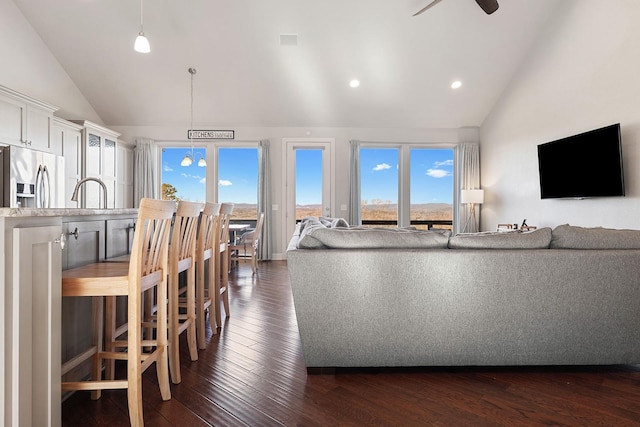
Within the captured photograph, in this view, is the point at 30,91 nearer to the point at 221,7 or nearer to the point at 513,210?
the point at 221,7

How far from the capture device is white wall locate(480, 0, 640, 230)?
12.9 ft

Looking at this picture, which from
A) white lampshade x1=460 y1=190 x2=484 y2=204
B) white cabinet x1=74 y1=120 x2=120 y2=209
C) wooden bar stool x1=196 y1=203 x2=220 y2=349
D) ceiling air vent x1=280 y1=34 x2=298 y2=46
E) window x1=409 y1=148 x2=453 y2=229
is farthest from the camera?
window x1=409 y1=148 x2=453 y2=229

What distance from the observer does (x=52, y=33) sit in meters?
5.39

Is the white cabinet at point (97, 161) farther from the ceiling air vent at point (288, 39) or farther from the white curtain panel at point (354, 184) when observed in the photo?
the white curtain panel at point (354, 184)

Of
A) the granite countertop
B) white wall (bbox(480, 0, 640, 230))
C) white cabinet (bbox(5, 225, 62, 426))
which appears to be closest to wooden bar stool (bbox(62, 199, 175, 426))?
white cabinet (bbox(5, 225, 62, 426))

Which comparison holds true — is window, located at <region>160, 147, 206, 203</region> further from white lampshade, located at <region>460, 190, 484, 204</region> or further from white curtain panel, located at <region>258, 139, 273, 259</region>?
white lampshade, located at <region>460, 190, 484, 204</region>

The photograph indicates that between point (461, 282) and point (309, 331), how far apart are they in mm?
938

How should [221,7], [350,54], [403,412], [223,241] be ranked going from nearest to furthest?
[403,412], [223,241], [221,7], [350,54]

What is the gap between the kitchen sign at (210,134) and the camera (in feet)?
23.5

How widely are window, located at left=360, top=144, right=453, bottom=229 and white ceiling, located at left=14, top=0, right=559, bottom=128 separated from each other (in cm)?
64

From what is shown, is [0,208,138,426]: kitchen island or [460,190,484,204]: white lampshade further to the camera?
[460,190,484,204]: white lampshade

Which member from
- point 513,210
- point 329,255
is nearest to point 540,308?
point 329,255

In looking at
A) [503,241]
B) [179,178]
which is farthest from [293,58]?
[503,241]

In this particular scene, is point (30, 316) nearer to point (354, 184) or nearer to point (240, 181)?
point (354, 184)
